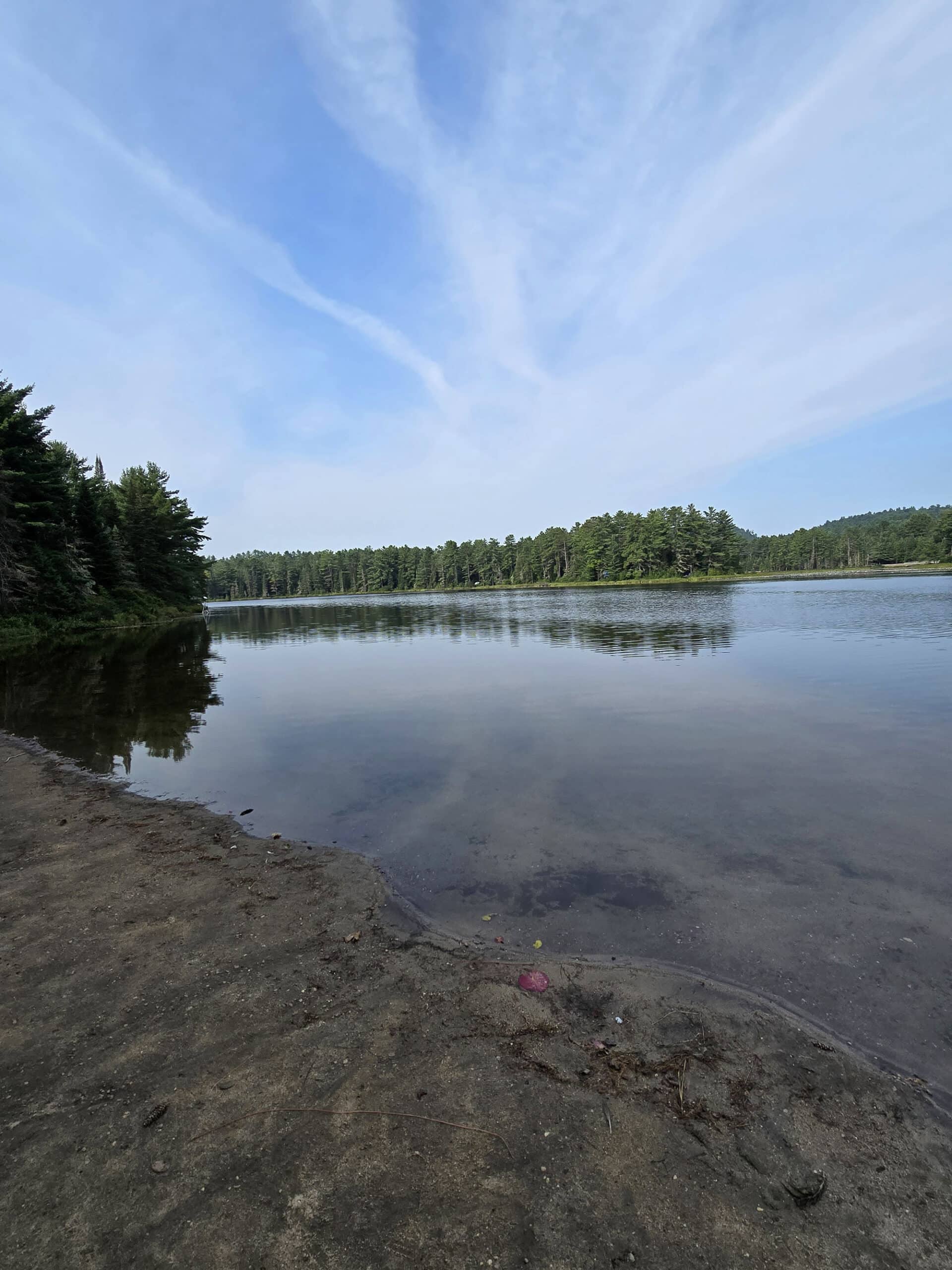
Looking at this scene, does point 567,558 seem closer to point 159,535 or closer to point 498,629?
point 159,535

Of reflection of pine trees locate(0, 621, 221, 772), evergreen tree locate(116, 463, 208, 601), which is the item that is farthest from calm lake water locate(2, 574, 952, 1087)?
evergreen tree locate(116, 463, 208, 601)

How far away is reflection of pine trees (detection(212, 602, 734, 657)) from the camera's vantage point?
28.4 metres

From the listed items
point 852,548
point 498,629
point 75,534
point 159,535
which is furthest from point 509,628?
point 852,548

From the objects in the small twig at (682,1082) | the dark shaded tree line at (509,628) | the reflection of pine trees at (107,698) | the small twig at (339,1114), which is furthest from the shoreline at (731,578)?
the small twig at (339,1114)

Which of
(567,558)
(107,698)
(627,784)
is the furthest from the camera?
(567,558)

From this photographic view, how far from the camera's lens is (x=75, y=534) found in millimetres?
44375

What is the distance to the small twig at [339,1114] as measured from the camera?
324cm

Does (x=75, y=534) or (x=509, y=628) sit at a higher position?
(x=75, y=534)

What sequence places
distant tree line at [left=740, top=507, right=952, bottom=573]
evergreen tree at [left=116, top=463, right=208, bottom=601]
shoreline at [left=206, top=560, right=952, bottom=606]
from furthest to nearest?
1. distant tree line at [left=740, top=507, right=952, bottom=573]
2. shoreline at [left=206, top=560, right=952, bottom=606]
3. evergreen tree at [left=116, top=463, right=208, bottom=601]

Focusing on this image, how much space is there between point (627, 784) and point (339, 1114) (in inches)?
279

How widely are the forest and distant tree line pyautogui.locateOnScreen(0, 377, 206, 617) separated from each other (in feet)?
58.2

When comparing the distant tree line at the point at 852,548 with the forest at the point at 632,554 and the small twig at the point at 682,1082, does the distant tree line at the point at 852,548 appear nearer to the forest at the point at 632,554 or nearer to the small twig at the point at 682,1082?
the forest at the point at 632,554

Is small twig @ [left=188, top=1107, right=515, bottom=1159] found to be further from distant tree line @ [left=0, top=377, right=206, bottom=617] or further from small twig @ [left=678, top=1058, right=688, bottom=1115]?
distant tree line @ [left=0, top=377, right=206, bottom=617]

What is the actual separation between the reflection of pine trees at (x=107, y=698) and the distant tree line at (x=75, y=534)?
26.1 ft
